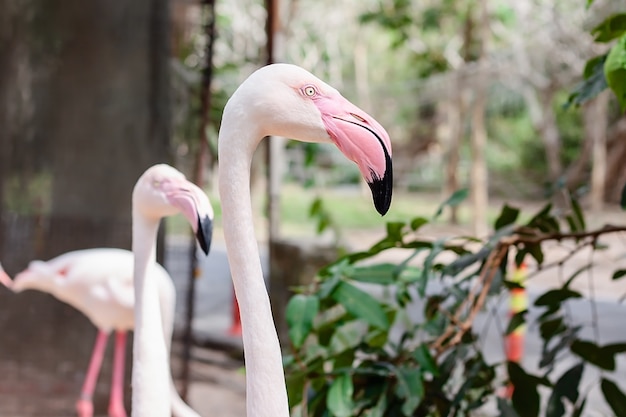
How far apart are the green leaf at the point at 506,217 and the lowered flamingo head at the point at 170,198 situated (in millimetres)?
843

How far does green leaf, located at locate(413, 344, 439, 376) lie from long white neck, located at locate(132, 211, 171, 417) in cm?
57

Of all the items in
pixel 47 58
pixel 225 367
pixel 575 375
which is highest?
pixel 47 58

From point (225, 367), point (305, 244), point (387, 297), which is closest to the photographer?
point (387, 297)

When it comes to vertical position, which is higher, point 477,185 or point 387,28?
point 387,28

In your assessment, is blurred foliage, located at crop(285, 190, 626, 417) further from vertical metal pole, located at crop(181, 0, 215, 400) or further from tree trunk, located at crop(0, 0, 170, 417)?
tree trunk, located at crop(0, 0, 170, 417)

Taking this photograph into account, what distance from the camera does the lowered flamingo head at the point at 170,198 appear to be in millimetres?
1353

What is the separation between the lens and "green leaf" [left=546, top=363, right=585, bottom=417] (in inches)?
69.8

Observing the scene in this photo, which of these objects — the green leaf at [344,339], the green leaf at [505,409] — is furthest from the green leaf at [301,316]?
the green leaf at [505,409]


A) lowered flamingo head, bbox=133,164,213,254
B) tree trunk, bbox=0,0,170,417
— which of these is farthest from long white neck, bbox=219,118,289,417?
tree trunk, bbox=0,0,170,417

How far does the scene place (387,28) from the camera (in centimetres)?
1038

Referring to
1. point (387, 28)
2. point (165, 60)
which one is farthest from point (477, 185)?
point (165, 60)

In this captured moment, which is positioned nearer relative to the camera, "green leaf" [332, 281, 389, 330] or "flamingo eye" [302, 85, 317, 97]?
"flamingo eye" [302, 85, 317, 97]

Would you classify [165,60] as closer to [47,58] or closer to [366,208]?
[47,58]

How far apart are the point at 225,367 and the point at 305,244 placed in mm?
971
